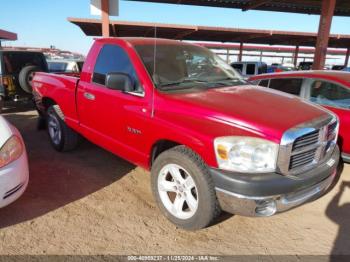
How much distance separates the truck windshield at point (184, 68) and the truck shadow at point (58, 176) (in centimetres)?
168

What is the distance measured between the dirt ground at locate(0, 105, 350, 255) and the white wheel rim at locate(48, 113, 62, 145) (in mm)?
1027

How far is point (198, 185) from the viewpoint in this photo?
272 cm

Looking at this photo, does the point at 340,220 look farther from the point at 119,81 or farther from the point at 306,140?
the point at 119,81

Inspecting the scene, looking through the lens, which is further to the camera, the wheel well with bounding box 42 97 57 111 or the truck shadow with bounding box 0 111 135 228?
the wheel well with bounding box 42 97 57 111

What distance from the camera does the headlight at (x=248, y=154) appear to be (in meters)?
2.48

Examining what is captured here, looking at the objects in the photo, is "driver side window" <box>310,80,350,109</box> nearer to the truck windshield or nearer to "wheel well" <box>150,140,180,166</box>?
the truck windshield

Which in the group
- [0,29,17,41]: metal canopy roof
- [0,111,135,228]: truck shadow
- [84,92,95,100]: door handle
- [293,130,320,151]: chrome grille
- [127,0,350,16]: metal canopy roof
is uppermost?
[127,0,350,16]: metal canopy roof

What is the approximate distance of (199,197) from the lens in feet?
8.98

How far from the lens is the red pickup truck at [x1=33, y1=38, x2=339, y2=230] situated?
2.50 meters

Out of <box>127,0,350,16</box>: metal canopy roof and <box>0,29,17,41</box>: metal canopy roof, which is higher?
<box>127,0,350,16</box>: metal canopy roof

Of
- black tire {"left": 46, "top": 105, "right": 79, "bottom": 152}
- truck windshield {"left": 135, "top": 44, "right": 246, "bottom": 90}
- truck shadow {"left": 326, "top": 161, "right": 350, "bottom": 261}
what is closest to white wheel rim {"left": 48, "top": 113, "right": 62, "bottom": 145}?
black tire {"left": 46, "top": 105, "right": 79, "bottom": 152}

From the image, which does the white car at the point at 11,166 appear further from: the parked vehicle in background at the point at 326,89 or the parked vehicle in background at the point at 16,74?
the parked vehicle in background at the point at 16,74

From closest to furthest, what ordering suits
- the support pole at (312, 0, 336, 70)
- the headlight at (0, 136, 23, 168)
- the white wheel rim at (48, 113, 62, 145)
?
the headlight at (0, 136, 23, 168)
the white wheel rim at (48, 113, 62, 145)
the support pole at (312, 0, 336, 70)

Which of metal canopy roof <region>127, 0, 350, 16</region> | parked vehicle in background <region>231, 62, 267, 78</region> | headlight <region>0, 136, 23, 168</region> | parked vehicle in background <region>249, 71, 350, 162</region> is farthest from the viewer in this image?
parked vehicle in background <region>231, 62, 267, 78</region>
